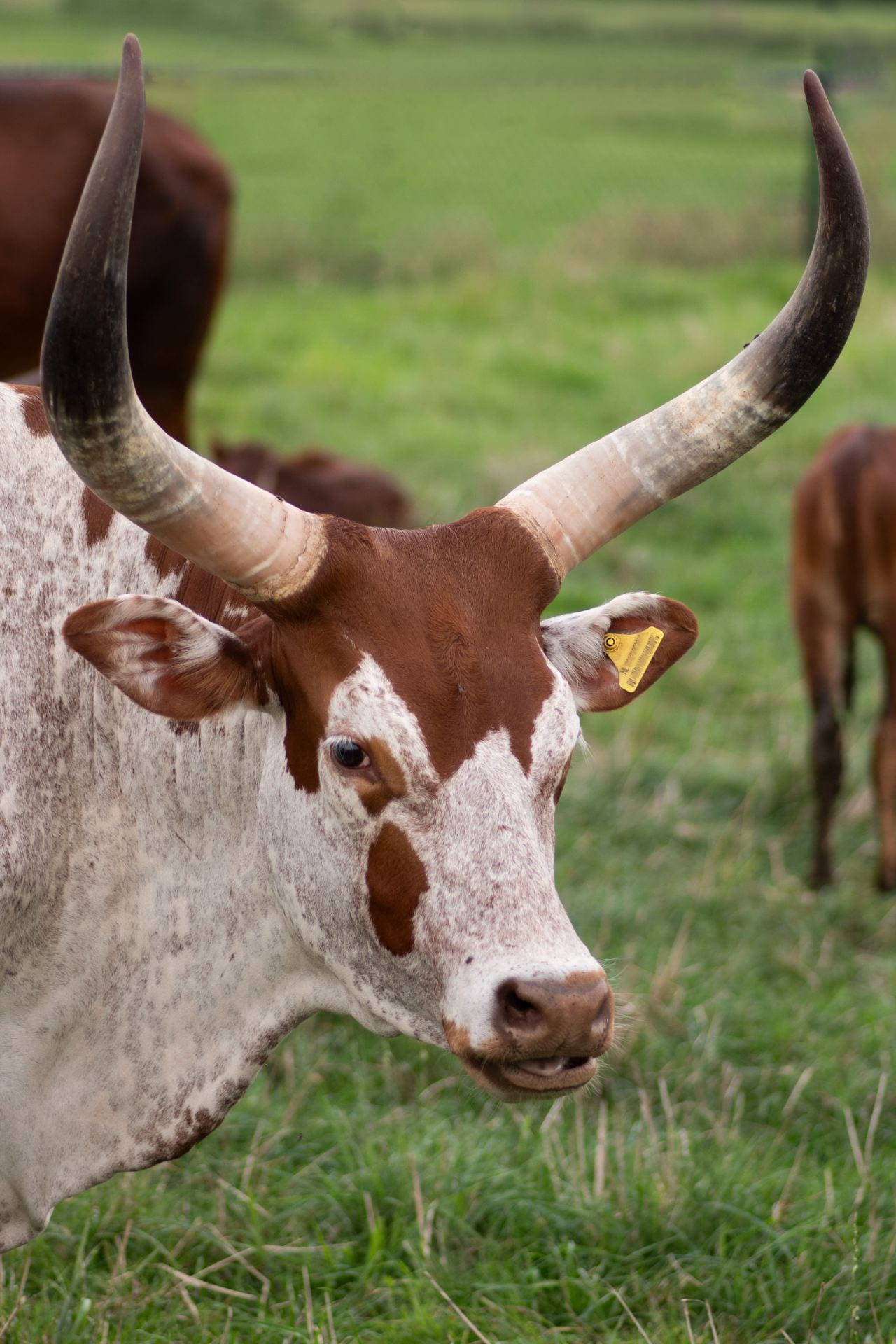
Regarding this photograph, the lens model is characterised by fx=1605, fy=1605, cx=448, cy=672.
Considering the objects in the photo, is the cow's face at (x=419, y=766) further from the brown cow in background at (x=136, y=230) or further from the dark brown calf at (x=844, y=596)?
the brown cow in background at (x=136, y=230)

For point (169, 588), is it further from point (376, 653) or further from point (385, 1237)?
point (385, 1237)

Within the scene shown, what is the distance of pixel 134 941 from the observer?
9.10 feet

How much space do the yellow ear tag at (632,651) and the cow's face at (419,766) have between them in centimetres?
26

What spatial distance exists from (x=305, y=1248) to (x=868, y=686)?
419 cm

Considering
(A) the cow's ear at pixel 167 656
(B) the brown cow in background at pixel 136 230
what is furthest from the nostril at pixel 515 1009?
(B) the brown cow in background at pixel 136 230

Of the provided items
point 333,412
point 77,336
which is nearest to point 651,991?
point 77,336

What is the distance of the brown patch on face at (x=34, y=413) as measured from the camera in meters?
2.86

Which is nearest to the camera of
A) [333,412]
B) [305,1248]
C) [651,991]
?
[305,1248]

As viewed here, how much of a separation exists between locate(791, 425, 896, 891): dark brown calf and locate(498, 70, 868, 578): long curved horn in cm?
291

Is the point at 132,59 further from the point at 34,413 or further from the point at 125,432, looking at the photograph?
the point at 34,413

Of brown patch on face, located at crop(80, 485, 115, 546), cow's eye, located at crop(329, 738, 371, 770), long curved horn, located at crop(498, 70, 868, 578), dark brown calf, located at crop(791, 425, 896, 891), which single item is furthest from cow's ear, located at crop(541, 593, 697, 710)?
dark brown calf, located at crop(791, 425, 896, 891)

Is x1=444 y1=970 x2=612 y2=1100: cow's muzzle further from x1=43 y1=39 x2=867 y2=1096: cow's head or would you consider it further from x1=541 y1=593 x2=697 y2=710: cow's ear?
x1=541 y1=593 x2=697 y2=710: cow's ear

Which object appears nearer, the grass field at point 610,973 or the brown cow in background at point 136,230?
the grass field at point 610,973

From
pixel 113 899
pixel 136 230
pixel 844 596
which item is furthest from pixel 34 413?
pixel 136 230
